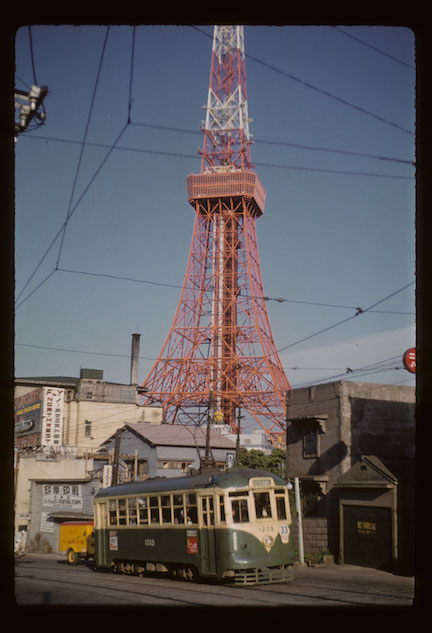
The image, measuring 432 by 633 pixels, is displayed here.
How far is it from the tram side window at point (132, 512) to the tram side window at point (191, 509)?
280 centimetres

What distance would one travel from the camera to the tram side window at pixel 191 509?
1678cm

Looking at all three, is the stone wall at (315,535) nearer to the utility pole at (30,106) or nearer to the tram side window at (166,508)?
the tram side window at (166,508)

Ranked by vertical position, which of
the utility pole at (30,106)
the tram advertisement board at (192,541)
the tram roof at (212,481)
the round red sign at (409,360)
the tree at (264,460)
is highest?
the utility pole at (30,106)

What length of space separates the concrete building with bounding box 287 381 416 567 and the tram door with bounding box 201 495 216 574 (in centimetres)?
714

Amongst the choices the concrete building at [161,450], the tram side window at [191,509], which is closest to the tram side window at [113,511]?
the tram side window at [191,509]

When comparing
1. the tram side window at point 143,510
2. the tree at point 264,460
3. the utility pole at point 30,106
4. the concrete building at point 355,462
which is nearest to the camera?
the utility pole at point 30,106

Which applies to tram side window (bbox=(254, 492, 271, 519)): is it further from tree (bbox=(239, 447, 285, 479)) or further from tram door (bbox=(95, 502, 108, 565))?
tree (bbox=(239, 447, 285, 479))

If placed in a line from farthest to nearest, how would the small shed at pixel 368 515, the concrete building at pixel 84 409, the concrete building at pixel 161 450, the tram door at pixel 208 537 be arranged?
the concrete building at pixel 84 409 < the concrete building at pixel 161 450 < the small shed at pixel 368 515 < the tram door at pixel 208 537

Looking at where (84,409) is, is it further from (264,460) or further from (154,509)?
(154,509)

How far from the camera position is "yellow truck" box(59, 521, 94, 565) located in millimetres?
27438

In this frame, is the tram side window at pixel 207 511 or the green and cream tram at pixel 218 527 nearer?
the green and cream tram at pixel 218 527
